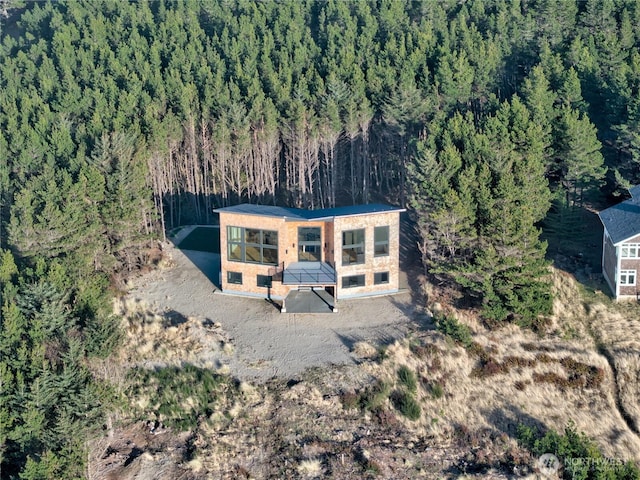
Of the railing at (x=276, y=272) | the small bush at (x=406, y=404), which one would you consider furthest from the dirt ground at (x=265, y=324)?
the small bush at (x=406, y=404)

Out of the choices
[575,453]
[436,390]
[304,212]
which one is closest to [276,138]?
[304,212]

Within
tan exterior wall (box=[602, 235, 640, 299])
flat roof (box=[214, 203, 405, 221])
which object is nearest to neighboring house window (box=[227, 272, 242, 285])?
flat roof (box=[214, 203, 405, 221])

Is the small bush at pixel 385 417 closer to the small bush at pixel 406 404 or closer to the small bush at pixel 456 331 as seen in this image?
the small bush at pixel 406 404

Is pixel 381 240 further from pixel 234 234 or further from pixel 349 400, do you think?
pixel 349 400

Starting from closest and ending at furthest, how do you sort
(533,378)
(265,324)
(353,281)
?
(533,378)
(265,324)
(353,281)

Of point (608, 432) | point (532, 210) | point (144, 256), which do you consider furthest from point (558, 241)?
point (144, 256)

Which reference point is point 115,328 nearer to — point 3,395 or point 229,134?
point 3,395
